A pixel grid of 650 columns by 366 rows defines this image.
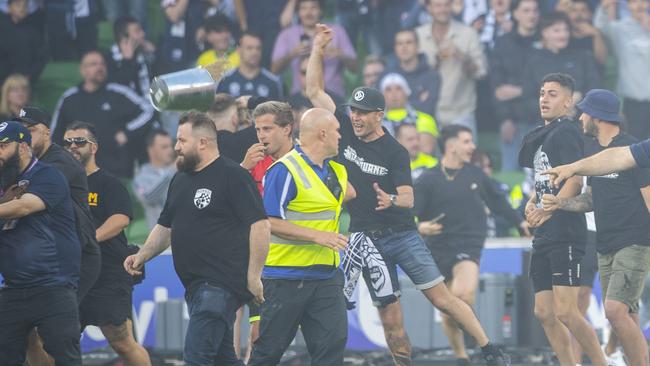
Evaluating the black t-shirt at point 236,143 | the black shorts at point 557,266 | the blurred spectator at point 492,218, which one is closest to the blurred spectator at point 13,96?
the blurred spectator at point 492,218

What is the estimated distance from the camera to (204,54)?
61.0ft

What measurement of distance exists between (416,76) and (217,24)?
2775 mm

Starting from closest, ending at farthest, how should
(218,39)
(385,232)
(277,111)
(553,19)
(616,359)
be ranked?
(277,111), (385,232), (616,359), (553,19), (218,39)

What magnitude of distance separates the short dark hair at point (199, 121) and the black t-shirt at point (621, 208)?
3.68 meters

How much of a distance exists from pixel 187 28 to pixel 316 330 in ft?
30.8

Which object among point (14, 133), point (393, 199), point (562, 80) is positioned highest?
point (562, 80)

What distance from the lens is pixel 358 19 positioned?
19.2m

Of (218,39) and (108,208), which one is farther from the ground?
(218,39)

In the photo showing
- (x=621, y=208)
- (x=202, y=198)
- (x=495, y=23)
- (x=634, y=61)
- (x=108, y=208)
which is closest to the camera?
(x=202, y=198)

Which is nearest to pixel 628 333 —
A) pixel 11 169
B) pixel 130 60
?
pixel 11 169

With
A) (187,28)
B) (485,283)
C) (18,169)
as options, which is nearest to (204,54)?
(187,28)

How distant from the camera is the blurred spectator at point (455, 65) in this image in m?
18.1

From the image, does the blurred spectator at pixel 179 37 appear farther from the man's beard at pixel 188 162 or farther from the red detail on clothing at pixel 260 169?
the man's beard at pixel 188 162

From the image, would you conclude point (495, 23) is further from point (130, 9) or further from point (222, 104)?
point (222, 104)
